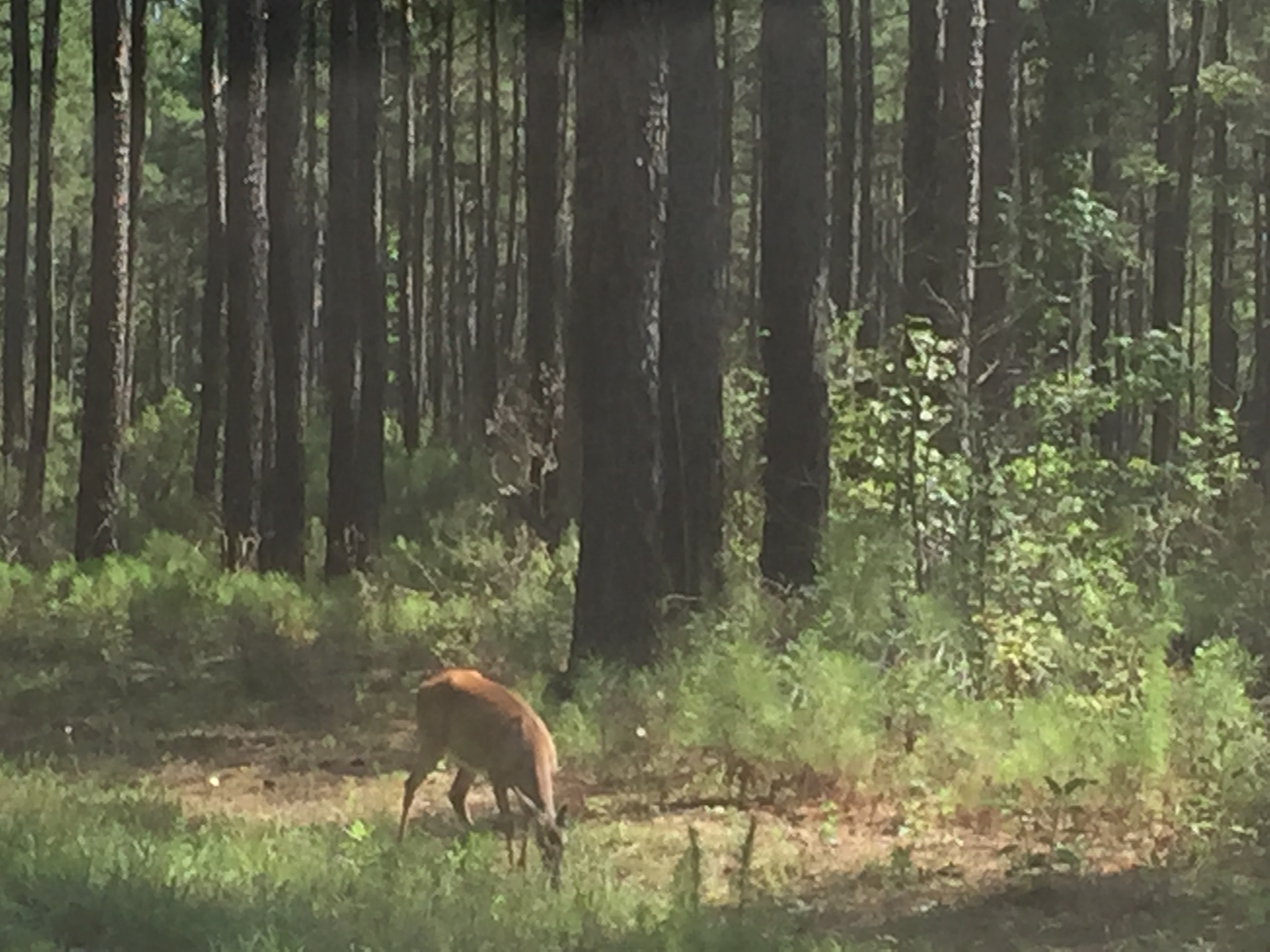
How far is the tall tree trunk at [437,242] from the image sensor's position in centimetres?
3509

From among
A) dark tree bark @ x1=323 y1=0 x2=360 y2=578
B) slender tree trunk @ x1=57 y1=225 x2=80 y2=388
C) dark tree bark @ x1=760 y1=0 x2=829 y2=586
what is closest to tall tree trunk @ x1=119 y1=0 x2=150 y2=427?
dark tree bark @ x1=323 y1=0 x2=360 y2=578

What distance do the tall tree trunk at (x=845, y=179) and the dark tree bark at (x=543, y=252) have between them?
→ 26.1 ft

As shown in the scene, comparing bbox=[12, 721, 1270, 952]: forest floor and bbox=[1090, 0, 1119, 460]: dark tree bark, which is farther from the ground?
bbox=[1090, 0, 1119, 460]: dark tree bark

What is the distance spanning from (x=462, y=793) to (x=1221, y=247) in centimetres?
2883

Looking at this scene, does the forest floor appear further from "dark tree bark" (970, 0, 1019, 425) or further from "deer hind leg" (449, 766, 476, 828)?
"dark tree bark" (970, 0, 1019, 425)

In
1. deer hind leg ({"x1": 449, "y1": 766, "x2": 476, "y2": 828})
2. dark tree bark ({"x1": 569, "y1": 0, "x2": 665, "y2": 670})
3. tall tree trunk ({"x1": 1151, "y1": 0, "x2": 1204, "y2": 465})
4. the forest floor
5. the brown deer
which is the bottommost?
the forest floor

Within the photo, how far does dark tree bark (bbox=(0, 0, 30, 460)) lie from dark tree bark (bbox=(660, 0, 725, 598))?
41.9 feet

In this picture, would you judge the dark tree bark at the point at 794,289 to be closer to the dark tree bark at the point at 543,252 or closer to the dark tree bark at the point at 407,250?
the dark tree bark at the point at 543,252

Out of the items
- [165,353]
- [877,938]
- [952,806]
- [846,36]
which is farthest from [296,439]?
[165,353]

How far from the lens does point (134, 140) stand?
2266 cm

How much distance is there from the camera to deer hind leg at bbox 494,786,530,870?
701 cm

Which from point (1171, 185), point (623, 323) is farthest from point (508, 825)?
point (1171, 185)

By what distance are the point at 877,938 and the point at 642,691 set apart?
384cm

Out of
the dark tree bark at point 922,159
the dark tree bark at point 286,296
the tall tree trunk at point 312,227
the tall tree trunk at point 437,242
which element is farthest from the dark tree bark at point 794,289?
the tall tree trunk at point 437,242
